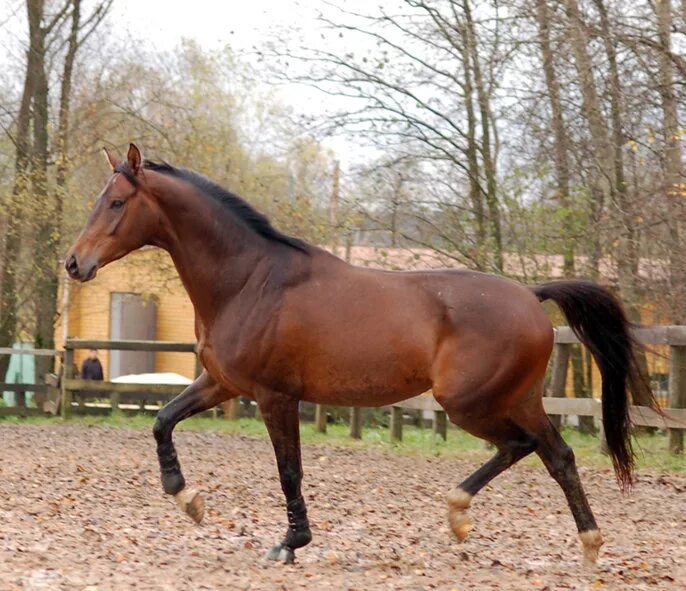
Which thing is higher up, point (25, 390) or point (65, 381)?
point (65, 381)

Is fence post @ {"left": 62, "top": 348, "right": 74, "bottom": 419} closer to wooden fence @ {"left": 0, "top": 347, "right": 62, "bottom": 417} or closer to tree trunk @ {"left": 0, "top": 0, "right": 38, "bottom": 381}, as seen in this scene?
wooden fence @ {"left": 0, "top": 347, "right": 62, "bottom": 417}

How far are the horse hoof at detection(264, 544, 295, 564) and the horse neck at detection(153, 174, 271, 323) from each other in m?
1.33

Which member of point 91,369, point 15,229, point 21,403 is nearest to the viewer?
point 21,403

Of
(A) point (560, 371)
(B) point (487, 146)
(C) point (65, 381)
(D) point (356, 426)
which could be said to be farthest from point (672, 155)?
(C) point (65, 381)

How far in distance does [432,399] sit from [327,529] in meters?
5.97

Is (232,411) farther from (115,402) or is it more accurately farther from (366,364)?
(366,364)

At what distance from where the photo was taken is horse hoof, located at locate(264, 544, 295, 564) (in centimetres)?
591

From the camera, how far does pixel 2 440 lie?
44.9ft

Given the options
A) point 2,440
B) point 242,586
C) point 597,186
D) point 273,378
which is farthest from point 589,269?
point 242,586

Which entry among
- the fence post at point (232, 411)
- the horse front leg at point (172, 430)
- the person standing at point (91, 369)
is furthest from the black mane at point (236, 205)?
the person standing at point (91, 369)

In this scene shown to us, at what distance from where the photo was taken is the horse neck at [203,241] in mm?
6293

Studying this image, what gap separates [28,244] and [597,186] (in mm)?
11537

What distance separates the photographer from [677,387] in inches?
423

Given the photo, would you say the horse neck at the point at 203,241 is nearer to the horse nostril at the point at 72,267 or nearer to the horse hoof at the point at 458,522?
the horse nostril at the point at 72,267
